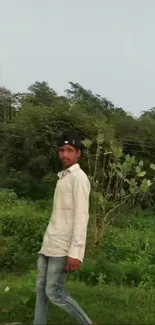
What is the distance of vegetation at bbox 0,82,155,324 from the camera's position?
5129 millimetres

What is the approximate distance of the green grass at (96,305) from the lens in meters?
4.68

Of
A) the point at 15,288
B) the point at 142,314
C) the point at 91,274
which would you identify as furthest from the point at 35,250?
the point at 142,314

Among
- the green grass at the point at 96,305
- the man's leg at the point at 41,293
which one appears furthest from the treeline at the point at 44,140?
the man's leg at the point at 41,293

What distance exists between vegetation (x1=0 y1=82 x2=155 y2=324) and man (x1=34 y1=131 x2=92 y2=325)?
25.4 inches

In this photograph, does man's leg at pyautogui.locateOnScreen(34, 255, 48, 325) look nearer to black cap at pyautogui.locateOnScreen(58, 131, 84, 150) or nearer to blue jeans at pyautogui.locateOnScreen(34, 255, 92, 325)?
blue jeans at pyautogui.locateOnScreen(34, 255, 92, 325)

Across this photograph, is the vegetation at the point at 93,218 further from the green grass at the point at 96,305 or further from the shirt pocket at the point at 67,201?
the shirt pocket at the point at 67,201

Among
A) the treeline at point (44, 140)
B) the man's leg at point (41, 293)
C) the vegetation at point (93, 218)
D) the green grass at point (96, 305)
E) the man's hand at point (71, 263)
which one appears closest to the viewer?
the man's hand at point (71, 263)

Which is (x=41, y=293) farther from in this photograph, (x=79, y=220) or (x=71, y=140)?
(x=71, y=140)

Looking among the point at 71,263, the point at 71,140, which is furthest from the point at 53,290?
the point at 71,140

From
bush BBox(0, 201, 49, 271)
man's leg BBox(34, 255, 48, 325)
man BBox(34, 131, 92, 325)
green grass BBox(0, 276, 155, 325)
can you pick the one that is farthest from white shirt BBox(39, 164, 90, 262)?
bush BBox(0, 201, 49, 271)

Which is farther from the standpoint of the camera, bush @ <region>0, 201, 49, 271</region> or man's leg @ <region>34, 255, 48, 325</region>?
bush @ <region>0, 201, 49, 271</region>

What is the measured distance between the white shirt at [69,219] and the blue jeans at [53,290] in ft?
0.29

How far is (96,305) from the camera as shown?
5023 mm

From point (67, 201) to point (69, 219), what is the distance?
0.14 m
